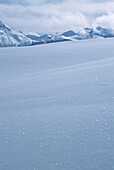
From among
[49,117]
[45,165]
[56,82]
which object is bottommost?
[56,82]

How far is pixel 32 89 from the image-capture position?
10492mm

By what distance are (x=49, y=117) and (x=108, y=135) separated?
1.77 meters

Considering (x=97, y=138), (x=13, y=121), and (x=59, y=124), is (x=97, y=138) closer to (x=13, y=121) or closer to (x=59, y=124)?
(x=59, y=124)

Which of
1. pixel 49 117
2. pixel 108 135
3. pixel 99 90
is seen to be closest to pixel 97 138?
pixel 108 135

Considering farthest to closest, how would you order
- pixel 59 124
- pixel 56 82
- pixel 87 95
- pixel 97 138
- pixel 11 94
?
pixel 56 82 → pixel 11 94 → pixel 87 95 → pixel 59 124 → pixel 97 138

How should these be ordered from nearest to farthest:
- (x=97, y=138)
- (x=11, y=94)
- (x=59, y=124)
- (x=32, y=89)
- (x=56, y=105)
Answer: (x=97, y=138)
(x=59, y=124)
(x=56, y=105)
(x=11, y=94)
(x=32, y=89)

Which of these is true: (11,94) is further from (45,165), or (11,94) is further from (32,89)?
(45,165)

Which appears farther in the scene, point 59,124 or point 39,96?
point 39,96

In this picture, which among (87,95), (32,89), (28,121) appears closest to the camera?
(28,121)

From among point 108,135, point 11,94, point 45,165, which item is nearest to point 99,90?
point 11,94

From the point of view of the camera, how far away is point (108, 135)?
5332mm

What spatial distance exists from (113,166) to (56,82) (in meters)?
7.63

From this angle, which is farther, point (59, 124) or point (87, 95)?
point (87, 95)

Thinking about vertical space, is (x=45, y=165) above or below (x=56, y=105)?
above
